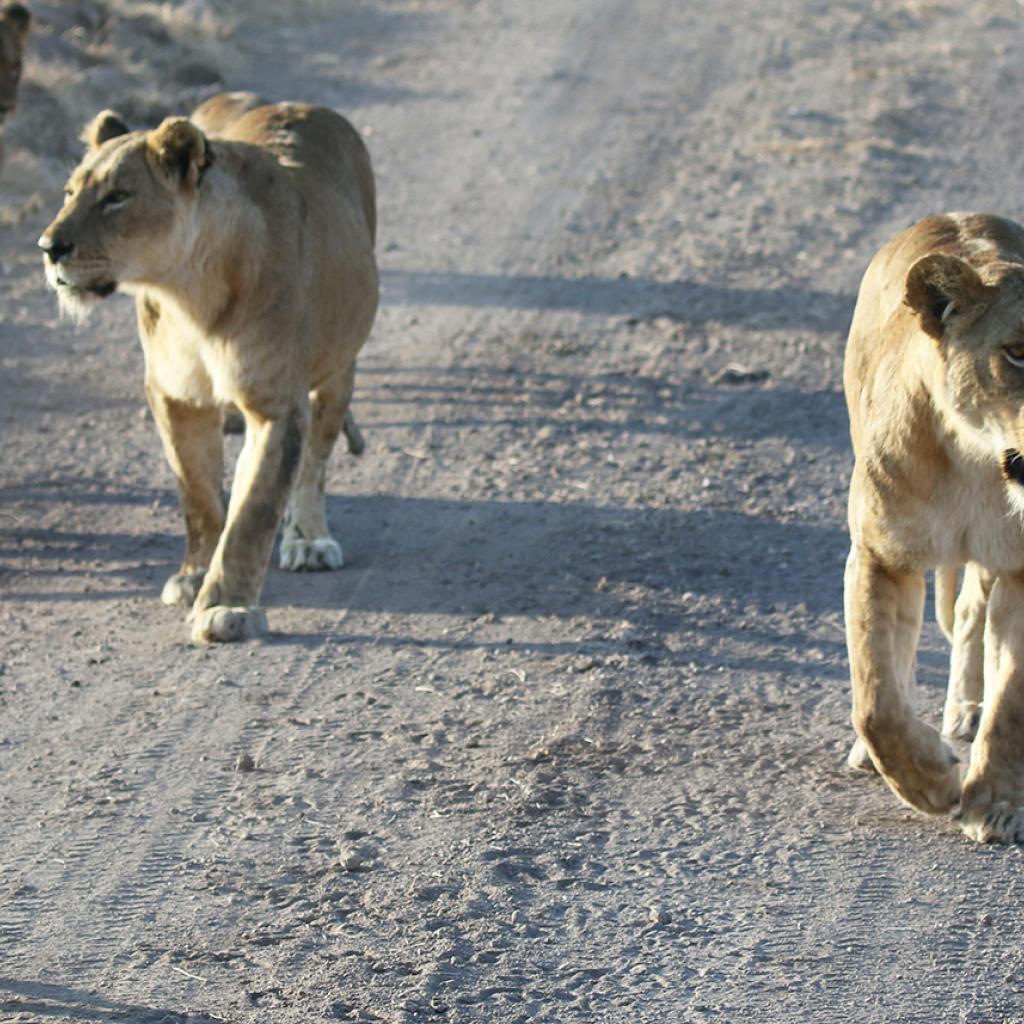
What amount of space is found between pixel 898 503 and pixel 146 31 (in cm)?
1239

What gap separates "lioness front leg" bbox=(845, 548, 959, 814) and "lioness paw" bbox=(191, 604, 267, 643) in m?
2.25

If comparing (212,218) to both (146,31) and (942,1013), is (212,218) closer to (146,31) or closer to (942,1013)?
(942,1013)

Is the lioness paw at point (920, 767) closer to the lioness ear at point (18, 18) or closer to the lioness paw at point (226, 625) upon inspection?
the lioness paw at point (226, 625)

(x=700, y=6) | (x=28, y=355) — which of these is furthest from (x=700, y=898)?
(x=700, y=6)

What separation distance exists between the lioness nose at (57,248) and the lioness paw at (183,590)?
1216mm

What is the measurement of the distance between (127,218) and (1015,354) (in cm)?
318

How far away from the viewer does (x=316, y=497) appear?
7.38 meters

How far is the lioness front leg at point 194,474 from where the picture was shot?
6988 millimetres

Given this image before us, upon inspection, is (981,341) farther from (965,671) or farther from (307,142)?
(307,142)

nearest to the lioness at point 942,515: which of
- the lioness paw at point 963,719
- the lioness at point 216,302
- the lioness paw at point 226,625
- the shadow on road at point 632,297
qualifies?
the lioness paw at point 963,719

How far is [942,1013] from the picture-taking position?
13.5 feet

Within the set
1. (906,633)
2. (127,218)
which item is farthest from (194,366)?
(906,633)

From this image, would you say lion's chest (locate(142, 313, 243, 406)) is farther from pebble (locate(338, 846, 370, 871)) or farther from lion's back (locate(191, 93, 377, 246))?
pebble (locate(338, 846, 370, 871))

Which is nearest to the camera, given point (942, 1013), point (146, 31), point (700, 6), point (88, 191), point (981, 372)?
point (942, 1013)
